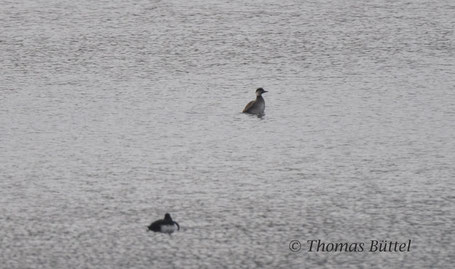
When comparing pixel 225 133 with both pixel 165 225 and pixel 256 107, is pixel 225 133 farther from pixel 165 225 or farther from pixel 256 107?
pixel 165 225

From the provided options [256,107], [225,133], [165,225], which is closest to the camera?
[165,225]

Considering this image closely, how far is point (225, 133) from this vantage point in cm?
1491

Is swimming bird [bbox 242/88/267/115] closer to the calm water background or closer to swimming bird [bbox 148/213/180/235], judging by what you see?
the calm water background

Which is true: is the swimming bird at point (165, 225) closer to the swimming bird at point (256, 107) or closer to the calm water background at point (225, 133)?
the calm water background at point (225, 133)

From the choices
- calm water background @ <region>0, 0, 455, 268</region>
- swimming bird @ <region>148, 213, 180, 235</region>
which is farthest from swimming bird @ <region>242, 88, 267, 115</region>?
swimming bird @ <region>148, 213, 180, 235</region>

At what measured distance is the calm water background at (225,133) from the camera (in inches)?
414

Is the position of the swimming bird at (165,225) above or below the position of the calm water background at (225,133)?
above

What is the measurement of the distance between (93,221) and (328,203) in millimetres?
2715

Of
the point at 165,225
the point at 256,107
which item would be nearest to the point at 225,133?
the point at 256,107

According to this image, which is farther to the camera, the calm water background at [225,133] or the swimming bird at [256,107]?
the swimming bird at [256,107]

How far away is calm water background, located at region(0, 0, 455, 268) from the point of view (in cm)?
1052

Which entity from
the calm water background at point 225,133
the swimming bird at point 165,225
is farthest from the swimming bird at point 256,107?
the swimming bird at point 165,225

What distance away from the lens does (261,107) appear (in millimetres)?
16078

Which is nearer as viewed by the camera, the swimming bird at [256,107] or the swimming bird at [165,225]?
the swimming bird at [165,225]
